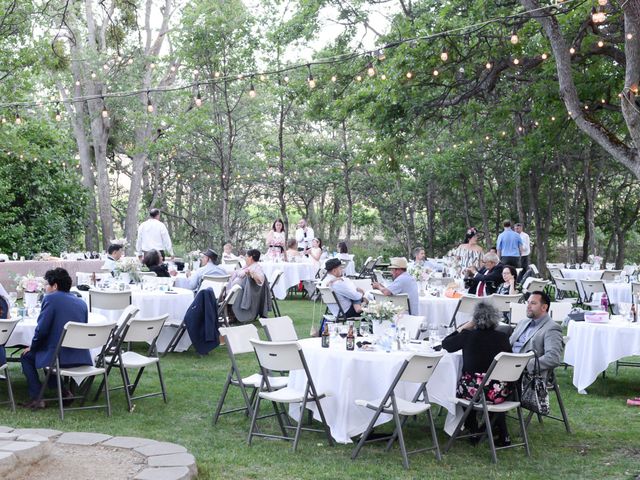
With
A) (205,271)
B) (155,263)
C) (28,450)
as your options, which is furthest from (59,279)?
(205,271)

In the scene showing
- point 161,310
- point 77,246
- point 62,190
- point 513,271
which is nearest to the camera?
point 161,310

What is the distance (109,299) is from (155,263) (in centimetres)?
232

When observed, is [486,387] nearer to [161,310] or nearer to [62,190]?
[161,310]

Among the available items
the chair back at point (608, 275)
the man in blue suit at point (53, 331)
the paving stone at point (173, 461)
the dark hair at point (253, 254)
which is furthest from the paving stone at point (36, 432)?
the chair back at point (608, 275)

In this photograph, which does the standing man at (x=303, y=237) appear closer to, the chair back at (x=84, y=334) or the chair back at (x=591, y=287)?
the chair back at (x=591, y=287)

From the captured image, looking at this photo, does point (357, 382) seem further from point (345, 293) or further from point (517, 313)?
point (345, 293)

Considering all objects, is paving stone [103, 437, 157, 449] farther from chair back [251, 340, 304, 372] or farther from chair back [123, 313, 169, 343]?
chair back [123, 313, 169, 343]

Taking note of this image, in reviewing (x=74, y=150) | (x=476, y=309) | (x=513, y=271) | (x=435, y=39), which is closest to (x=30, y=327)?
(x=476, y=309)

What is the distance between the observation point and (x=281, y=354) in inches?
238

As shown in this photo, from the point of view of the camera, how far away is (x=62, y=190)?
67.7ft

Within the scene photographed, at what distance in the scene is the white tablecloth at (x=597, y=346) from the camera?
8188 millimetres

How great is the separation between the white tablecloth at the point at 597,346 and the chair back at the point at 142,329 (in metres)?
4.10

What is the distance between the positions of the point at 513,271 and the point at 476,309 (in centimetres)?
510

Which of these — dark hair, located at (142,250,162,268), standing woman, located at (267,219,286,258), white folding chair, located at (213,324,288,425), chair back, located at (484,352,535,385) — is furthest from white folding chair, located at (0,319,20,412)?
standing woman, located at (267,219,286,258)
